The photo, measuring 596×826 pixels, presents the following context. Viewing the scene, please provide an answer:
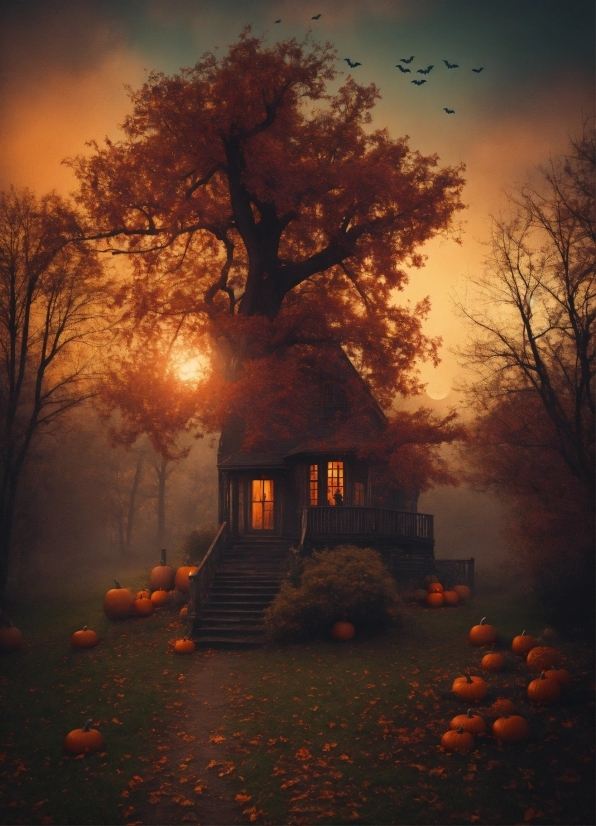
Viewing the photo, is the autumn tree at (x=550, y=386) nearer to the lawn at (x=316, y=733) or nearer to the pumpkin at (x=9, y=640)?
the lawn at (x=316, y=733)

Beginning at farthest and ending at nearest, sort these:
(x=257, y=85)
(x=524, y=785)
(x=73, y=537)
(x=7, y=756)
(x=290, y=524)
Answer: (x=73, y=537)
(x=290, y=524)
(x=257, y=85)
(x=7, y=756)
(x=524, y=785)

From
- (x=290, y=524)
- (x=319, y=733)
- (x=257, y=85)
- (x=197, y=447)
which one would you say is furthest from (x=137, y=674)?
(x=197, y=447)

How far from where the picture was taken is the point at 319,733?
1186 centimetres

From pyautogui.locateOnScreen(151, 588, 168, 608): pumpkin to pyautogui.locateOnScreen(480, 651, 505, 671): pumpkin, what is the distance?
40.1 feet

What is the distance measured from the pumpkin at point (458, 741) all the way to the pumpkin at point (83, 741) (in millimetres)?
5941

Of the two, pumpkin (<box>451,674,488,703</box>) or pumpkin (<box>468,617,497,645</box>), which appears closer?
pumpkin (<box>451,674,488,703</box>)

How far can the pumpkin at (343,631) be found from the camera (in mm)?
17734

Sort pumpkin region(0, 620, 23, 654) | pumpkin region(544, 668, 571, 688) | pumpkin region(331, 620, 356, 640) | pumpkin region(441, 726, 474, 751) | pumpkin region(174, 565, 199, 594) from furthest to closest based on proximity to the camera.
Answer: pumpkin region(174, 565, 199, 594), pumpkin region(0, 620, 23, 654), pumpkin region(331, 620, 356, 640), pumpkin region(544, 668, 571, 688), pumpkin region(441, 726, 474, 751)

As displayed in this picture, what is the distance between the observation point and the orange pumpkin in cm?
1111

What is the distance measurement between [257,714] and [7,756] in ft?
15.2

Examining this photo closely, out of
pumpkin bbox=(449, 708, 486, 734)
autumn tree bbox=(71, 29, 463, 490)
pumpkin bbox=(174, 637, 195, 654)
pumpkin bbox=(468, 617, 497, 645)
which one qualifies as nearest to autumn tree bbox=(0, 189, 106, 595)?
autumn tree bbox=(71, 29, 463, 490)

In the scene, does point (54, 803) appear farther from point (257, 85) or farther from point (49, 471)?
point (49, 471)

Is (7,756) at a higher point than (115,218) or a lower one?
lower

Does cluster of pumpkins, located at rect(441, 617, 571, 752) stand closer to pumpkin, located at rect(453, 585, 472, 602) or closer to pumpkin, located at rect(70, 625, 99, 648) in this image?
pumpkin, located at rect(453, 585, 472, 602)
